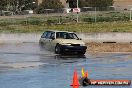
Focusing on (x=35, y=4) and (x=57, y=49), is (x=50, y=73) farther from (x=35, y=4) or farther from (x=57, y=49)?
(x=35, y=4)

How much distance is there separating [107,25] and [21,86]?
4042cm

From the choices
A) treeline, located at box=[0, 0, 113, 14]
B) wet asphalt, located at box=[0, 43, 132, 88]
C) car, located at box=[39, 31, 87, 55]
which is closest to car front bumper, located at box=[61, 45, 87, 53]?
car, located at box=[39, 31, 87, 55]

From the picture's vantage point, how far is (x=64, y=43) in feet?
106

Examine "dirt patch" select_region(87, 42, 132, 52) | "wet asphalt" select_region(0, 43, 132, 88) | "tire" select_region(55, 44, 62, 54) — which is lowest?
"dirt patch" select_region(87, 42, 132, 52)

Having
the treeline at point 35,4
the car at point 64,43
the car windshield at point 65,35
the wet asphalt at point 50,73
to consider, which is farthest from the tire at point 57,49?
the treeline at point 35,4

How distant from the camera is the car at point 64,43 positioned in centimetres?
3219

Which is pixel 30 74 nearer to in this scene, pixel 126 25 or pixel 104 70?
pixel 104 70

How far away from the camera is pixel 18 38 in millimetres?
49344

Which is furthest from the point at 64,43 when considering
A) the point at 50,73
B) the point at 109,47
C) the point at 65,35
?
the point at 50,73

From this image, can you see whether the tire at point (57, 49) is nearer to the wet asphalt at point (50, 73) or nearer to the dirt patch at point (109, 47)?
the dirt patch at point (109, 47)

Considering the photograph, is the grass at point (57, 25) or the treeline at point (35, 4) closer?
the grass at point (57, 25)

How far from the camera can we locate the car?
3219 centimetres

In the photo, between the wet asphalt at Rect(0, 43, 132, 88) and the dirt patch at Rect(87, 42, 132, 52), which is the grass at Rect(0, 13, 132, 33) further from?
the wet asphalt at Rect(0, 43, 132, 88)

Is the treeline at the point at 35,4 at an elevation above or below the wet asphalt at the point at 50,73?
below
